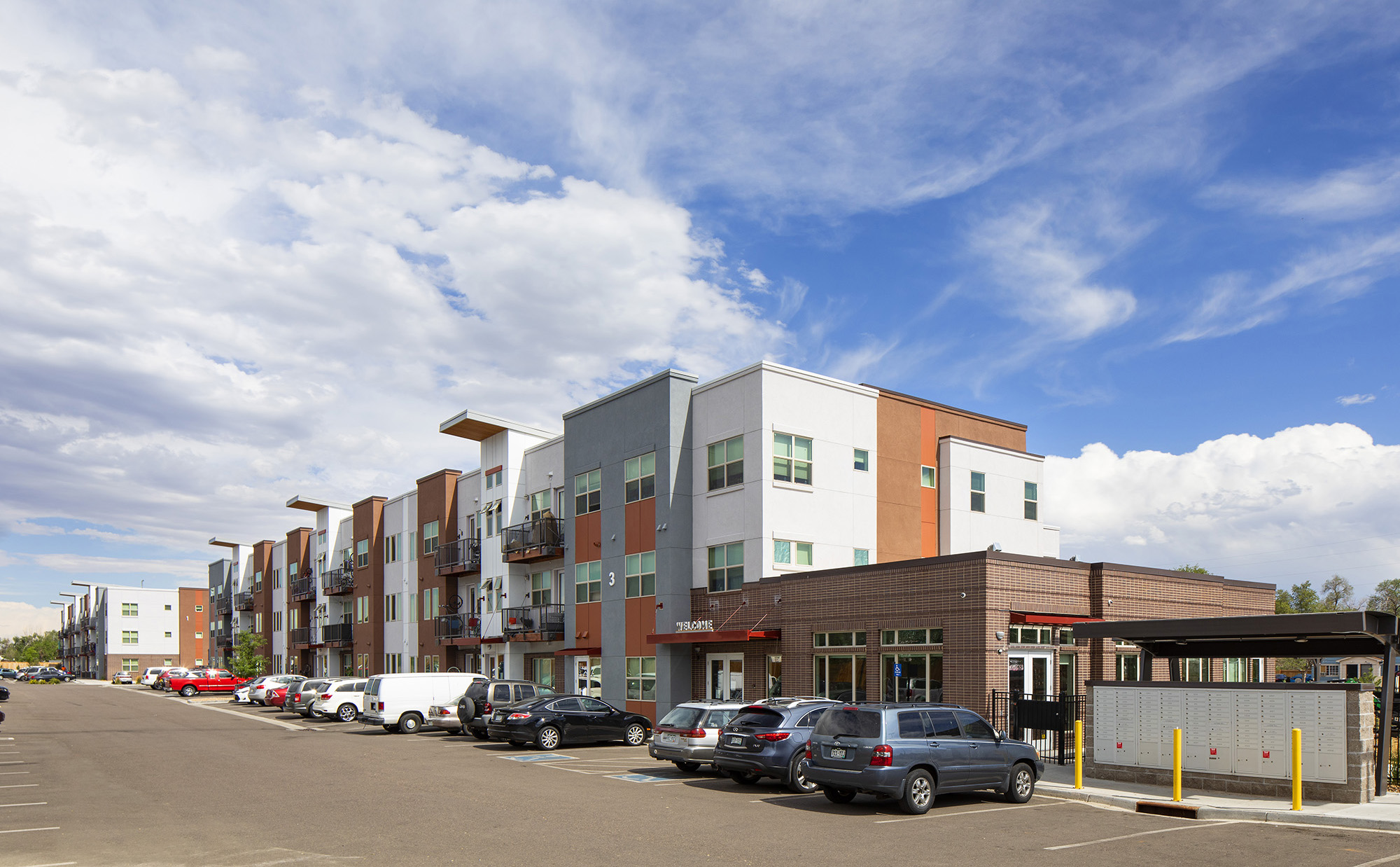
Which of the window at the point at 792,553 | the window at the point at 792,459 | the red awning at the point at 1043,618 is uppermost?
the window at the point at 792,459

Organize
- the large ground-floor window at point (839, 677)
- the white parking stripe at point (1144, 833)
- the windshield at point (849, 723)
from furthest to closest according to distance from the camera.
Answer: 1. the large ground-floor window at point (839, 677)
2. the windshield at point (849, 723)
3. the white parking stripe at point (1144, 833)

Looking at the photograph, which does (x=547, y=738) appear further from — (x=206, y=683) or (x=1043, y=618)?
(x=206, y=683)

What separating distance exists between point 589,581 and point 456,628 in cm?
1319

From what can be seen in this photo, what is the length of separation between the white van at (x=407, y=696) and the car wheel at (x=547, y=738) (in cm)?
749

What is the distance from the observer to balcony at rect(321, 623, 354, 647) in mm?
Result: 65000

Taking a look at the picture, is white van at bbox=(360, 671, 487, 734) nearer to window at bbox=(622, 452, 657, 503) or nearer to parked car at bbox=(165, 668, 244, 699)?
window at bbox=(622, 452, 657, 503)

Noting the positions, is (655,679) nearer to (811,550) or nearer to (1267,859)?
(811,550)

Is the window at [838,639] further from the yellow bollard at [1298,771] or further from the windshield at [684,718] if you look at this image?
the yellow bollard at [1298,771]

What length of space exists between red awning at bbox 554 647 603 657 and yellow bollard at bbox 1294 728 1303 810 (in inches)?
927

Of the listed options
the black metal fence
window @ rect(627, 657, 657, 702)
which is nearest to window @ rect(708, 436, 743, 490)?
window @ rect(627, 657, 657, 702)

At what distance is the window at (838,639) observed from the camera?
27812mm

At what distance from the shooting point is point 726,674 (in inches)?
1276

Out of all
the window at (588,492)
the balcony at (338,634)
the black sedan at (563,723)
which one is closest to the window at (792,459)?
the window at (588,492)

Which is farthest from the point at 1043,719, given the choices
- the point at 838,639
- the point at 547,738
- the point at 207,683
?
the point at 207,683
